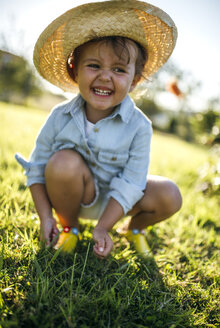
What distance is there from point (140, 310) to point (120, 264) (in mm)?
402

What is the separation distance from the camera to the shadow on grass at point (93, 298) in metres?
1.05

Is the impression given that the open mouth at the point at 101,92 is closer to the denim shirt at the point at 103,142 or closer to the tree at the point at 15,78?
the denim shirt at the point at 103,142

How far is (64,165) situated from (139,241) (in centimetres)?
77

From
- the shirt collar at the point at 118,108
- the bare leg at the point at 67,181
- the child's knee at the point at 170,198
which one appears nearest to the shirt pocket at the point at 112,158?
the bare leg at the point at 67,181

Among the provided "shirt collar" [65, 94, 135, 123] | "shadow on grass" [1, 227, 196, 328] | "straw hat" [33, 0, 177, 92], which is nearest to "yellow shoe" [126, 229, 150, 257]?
"shadow on grass" [1, 227, 196, 328]

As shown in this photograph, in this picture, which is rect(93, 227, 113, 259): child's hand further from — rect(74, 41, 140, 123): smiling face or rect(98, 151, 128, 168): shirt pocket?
rect(74, 41, 140, 123): smiling face

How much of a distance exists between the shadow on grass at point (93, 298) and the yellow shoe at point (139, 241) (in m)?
0.16

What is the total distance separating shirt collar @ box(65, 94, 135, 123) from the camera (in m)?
1.80

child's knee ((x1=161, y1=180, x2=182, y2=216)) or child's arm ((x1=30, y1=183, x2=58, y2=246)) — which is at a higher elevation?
child's knee ((x1=161, y1=180, x2=182, y2=216))

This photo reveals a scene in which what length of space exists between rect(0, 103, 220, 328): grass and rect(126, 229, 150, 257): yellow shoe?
59mm

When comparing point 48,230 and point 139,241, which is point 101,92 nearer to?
point 48,230

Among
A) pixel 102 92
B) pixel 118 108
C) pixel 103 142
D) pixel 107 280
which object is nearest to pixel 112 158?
pixel 103 142

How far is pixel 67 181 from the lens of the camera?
1.66 metres

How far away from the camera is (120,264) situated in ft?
5.27
